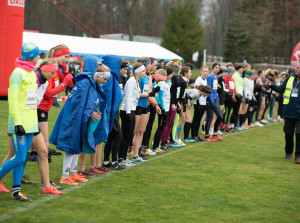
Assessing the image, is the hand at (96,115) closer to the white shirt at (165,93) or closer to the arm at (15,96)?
the arm at (15,96)

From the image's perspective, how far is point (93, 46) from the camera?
28.7 meters

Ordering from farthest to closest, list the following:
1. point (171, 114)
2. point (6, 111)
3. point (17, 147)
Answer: point (6, 111)
point (171, 114)
point (17, 147)

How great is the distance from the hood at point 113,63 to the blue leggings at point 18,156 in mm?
2625

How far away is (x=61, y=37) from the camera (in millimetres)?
28406

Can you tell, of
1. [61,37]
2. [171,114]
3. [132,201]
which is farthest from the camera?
[61,37]

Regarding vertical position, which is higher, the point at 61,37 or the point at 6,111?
the point at 61,37

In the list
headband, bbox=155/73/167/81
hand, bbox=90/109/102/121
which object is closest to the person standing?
headband, bbox=155/73/167/81

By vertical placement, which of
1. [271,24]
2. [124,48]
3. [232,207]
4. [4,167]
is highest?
[271,24]

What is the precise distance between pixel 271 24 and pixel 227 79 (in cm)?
5321

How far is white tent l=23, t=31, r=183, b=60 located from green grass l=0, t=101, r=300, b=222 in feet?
57.5

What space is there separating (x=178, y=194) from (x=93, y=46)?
23064mm

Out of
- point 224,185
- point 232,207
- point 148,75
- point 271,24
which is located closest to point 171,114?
point 148,75

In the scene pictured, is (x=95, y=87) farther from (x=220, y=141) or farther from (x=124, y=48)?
(x=124, y=48)

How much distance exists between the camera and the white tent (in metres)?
26.8
